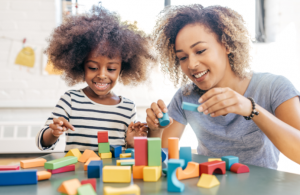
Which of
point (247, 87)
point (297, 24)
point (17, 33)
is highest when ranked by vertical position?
point (297, 24)

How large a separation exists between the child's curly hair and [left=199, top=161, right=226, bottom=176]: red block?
681 millimetres

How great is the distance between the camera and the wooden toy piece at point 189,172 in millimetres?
532

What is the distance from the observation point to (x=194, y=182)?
0.52m

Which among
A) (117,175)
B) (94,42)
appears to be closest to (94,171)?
(117,175)

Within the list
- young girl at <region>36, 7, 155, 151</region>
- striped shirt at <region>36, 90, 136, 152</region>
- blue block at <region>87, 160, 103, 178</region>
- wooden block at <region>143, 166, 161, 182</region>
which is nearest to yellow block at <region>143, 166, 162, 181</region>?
wooden block at <region>143, 166, 161, 182</region>

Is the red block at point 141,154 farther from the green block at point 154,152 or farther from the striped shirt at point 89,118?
the striped shirt at point 89,118

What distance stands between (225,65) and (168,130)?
365mm

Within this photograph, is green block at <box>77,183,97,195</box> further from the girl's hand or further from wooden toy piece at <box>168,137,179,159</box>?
the girl's hand

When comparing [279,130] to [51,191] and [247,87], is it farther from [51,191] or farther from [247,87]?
[51,191]

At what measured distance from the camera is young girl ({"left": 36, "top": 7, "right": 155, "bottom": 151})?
1068mm

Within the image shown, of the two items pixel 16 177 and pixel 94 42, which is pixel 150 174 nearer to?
pixel 16 177

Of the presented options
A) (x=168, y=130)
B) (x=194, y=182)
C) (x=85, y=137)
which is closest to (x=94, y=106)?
(x=85, y=137)

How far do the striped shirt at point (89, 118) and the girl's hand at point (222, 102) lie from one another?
541 millimetres

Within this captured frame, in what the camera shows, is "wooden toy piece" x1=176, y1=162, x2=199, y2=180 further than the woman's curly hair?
No
